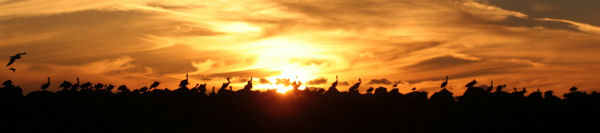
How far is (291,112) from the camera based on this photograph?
9056 cm

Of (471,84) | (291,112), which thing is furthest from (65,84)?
(471,84)

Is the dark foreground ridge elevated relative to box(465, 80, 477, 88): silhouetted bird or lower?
lower

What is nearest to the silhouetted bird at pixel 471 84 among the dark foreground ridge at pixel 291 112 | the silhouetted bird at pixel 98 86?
the dark foreground ridge at pixel 291 112

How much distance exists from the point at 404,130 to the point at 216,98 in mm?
26078

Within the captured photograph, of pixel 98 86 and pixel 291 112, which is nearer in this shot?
pixel 291 112

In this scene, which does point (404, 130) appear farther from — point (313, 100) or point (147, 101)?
point (147, 101)

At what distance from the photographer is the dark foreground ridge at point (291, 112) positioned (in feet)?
270

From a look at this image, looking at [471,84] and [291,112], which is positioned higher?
[471,84]

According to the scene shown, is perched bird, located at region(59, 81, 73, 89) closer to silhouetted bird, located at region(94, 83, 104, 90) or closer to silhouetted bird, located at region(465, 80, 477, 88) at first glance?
silhouetted bird, located at region(94, 83, 104, 90)

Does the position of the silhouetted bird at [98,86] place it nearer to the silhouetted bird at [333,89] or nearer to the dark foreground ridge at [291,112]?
the dark foreground ridge at [291,112]

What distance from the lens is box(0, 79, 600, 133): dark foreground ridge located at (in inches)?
3238

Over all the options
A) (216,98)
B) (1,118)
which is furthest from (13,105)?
(216,98)

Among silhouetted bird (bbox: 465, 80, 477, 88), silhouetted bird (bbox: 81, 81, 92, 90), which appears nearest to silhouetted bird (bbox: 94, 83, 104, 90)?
silhouetted bird (bbox: 81, 81, 92, 90)

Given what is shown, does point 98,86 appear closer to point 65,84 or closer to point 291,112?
point 65,84
